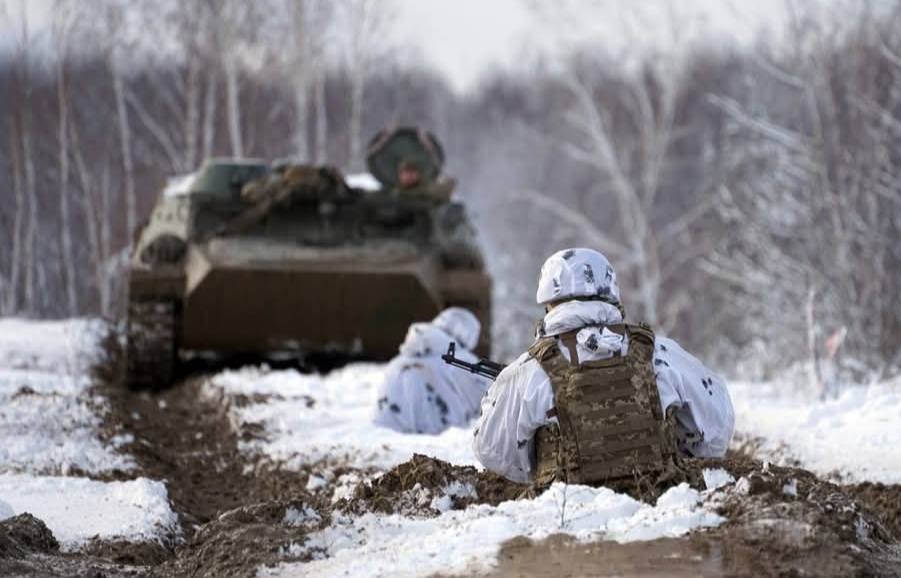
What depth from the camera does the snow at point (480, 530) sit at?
5.16 m

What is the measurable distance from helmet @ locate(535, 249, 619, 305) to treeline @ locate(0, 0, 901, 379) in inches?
419

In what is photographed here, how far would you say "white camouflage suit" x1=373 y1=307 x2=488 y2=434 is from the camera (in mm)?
10406

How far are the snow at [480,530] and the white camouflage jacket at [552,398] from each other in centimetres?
50

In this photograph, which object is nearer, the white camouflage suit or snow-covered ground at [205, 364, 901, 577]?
snow-covered ground at [205, 364, 901, 577]

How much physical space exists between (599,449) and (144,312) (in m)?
8.32

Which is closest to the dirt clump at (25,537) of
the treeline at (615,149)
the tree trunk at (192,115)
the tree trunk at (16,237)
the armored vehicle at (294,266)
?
the armored vehicle at (294,266)

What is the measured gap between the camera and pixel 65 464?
348 inches

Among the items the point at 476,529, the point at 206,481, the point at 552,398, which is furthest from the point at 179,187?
the point at 476,529

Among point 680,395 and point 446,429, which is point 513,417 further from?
point 446,429

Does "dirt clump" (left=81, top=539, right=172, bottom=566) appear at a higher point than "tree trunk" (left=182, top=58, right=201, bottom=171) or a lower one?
lower

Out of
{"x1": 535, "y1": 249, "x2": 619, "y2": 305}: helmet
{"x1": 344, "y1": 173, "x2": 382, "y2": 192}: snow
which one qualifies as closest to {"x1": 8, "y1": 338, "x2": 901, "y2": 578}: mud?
{"x1": 535, "y1": 249, "x2": 619, "y2": 305}: helmet

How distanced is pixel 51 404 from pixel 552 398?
560 cm

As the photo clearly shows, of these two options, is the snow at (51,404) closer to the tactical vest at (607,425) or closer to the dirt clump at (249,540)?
the dirt clump at (249,540)

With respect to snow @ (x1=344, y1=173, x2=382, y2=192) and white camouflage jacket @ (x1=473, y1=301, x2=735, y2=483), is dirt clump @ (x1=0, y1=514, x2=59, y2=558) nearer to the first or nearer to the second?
white camouflage jacket @ (x1=473, y1=301, x2=735, y2=483)
